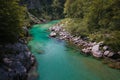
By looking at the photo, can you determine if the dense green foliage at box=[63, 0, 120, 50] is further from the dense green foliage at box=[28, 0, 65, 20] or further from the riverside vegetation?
the dense green foliage at box=[28, 0, 65, 20]

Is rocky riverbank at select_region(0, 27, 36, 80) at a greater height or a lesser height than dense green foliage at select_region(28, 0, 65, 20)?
greater

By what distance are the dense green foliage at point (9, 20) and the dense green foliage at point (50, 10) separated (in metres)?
76.9

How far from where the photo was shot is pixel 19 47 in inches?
968

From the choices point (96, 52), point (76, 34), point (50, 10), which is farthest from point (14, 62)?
point (50, 10)

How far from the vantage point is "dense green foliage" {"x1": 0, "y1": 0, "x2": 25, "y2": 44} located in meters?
20.8

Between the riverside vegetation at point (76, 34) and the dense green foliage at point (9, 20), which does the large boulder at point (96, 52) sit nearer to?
the riverside vegetation at point (76, 34)

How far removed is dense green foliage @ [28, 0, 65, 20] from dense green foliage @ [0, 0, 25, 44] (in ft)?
252

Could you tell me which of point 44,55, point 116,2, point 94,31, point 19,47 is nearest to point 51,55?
point 44,55

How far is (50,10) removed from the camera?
111500 millimetres

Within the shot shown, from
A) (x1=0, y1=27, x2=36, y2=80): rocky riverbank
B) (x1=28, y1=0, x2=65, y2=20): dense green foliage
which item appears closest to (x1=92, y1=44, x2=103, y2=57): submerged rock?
(x1=0, y1=27, x2=36, y2=80): rocky riverbank

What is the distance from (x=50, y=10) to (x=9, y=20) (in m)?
91.2

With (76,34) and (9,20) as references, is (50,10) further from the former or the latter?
(9,20)

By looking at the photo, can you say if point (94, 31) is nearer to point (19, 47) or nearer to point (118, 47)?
point (118, 47)

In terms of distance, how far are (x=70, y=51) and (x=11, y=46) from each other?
12.7 meters
